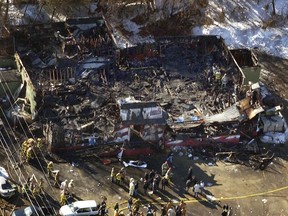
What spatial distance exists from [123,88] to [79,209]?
1218 centimetres

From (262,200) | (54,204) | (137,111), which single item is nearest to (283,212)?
(262,200)

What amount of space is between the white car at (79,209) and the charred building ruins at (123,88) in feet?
17.7

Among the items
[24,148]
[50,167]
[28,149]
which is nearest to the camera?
[50,167]

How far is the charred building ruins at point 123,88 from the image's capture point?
39094 mm

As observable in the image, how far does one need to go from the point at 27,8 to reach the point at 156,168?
838 inches

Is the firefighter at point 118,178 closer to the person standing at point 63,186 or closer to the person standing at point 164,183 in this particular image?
the person standing at point 164,183

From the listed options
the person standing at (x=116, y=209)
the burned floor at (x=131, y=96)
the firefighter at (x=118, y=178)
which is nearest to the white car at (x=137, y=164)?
the burned floor at (x=131, y=96)

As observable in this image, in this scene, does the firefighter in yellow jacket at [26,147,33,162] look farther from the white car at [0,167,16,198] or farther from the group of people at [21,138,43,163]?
the white car at [0,167,16,198]

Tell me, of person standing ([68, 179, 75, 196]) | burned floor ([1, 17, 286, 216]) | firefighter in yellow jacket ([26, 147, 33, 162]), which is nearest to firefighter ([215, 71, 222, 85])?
burned floor ([1, 17, 286, 216])

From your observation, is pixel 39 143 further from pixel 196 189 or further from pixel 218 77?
pixel 218 77

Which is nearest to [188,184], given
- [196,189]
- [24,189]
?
[196,189]

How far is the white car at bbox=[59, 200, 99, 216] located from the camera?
33625 mm

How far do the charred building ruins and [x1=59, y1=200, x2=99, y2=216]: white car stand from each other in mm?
5382

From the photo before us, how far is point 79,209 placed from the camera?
1328 inches
